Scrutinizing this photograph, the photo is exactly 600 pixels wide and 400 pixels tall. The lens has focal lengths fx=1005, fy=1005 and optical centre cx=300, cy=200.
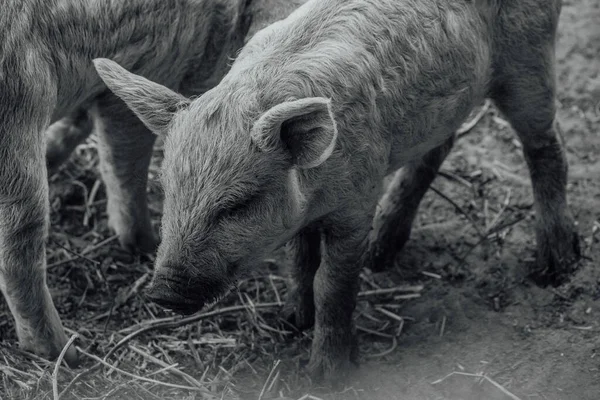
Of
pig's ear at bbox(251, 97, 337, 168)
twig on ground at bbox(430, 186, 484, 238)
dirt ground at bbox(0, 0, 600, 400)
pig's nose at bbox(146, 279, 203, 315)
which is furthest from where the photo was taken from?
twig on ground at bbox(430, 186, 484, 238)

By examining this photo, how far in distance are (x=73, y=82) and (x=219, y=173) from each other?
135 cm

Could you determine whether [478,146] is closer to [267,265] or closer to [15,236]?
[267,265]

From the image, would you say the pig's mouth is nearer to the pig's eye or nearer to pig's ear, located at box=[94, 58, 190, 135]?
the pig's eye

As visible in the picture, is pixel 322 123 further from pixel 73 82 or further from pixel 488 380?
pixel 488 380

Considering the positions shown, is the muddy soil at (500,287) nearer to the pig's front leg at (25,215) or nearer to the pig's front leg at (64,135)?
the pig's front leg at (25,215)

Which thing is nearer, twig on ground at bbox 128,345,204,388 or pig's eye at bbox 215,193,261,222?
pig's eye at bbox 215,193,261,222

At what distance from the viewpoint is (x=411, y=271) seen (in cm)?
720

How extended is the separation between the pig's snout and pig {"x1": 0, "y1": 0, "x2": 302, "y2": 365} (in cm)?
96

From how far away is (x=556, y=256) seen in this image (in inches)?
274

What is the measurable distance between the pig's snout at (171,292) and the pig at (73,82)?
96 centimetres

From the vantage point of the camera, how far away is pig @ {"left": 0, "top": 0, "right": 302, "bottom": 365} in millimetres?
5363

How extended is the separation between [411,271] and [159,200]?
2.04 metres

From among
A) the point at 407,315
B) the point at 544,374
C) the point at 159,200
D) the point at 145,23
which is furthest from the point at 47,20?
the point at 544,374

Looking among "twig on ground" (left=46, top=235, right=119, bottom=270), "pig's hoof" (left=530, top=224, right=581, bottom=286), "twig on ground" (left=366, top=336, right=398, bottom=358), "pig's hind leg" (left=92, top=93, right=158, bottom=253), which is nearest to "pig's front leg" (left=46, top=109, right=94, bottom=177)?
"pig's hind leg" (left=92, top=93, right=158, bottom=253)
